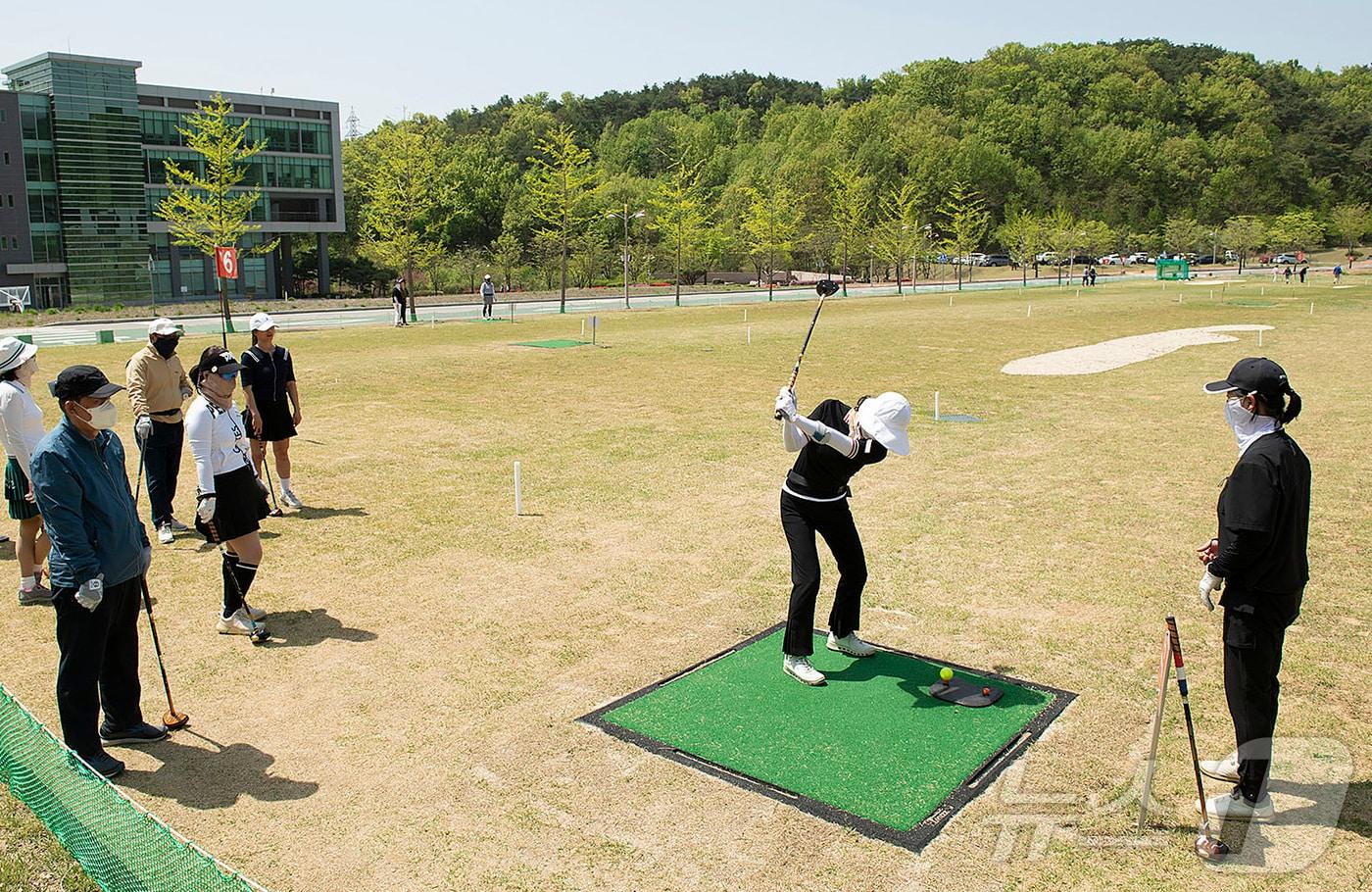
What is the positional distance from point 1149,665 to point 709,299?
5926cm

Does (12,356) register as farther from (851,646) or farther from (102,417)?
(851,646)

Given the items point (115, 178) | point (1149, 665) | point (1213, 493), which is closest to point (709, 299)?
point (115, 178)

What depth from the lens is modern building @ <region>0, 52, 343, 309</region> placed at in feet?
223

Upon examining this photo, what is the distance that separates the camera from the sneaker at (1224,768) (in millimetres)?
5930

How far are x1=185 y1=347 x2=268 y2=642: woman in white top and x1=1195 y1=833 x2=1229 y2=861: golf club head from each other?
6675mm

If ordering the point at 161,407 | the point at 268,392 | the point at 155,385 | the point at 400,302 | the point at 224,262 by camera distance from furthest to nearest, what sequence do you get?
1. the point at 400,302
2. the point at 224,262
3. the point at 268,392
4. the point at 161,407
5. the point at 155,385

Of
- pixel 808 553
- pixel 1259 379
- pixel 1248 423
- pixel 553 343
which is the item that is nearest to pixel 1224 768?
pixel 1248 423

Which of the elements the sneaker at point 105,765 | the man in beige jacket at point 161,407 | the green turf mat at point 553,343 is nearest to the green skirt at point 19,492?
the man in beige jacket at point 161,407

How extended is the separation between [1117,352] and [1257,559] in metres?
26.1

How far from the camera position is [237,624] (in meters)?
8.30

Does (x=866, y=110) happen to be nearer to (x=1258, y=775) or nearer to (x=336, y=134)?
(x=336, y=134)

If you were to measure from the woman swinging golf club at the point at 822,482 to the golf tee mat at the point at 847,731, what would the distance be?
0.36 meters

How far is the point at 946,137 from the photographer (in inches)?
5310

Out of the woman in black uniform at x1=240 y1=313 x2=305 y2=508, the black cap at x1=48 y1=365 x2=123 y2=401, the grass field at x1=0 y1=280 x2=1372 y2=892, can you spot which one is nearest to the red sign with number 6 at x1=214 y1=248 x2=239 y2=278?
the grass field at x1=0 y1=280 x2=1372 y2=892
